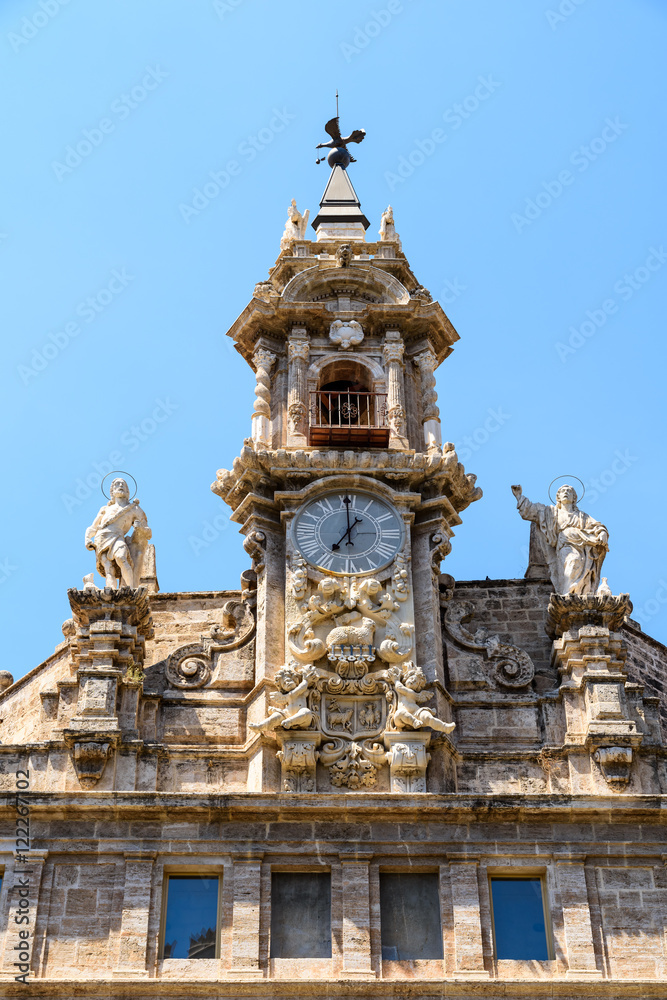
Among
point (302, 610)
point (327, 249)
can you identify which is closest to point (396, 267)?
point (327, 249)

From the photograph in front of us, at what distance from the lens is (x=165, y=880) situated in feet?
97.1

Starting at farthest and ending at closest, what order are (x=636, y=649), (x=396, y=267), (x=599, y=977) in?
(x=396, y=267) < (x=636, y=649) < (x=599, y=977)

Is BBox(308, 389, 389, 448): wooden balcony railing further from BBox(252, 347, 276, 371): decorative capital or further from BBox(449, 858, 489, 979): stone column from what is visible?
BBox(449, 858, 489, 979): stone column

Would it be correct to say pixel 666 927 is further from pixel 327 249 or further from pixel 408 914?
pixel 327 249

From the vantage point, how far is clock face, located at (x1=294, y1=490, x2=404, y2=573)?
3359 centimetres

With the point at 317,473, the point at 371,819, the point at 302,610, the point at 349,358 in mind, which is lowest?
the point at 371,819

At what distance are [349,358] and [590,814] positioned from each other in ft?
37.9

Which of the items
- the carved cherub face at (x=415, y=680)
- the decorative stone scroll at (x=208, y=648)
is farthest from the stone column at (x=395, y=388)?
the carved cherub face at (x=415, y=680)

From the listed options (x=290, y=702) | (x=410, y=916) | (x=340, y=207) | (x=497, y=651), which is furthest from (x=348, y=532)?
(x=340, y=207)

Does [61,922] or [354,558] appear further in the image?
[354,558]

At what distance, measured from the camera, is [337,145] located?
145ft

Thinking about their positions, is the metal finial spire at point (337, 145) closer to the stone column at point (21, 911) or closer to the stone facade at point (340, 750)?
the stone facade at point (340, 750)

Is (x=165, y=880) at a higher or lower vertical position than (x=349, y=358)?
lower

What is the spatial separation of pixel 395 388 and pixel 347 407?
1035 millimetres
